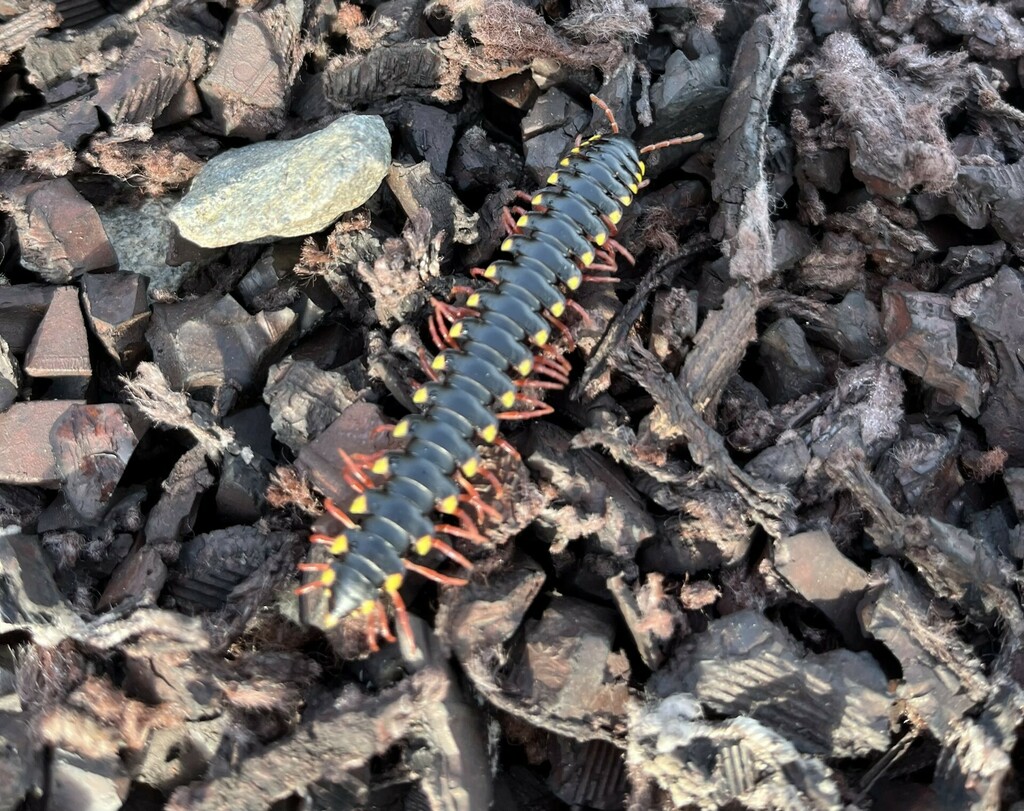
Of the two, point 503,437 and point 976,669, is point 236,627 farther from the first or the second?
point 976,669

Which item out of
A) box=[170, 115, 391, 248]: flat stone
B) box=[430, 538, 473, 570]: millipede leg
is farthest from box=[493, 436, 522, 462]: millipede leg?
box=[170, 115, 391, 248]: flat stone

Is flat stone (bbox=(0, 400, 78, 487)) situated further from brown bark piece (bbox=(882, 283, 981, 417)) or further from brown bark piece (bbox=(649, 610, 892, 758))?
brown bark piece (bbox=(882, 283, 981, 417))

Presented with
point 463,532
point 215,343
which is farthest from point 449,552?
point 215,343

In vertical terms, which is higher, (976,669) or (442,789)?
(976,669)

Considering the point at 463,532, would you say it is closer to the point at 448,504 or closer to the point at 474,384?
the point at 448,504

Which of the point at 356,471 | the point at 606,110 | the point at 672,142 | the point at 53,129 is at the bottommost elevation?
the point at 356,471

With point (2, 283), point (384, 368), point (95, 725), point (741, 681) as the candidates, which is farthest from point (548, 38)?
point (95, 725)
